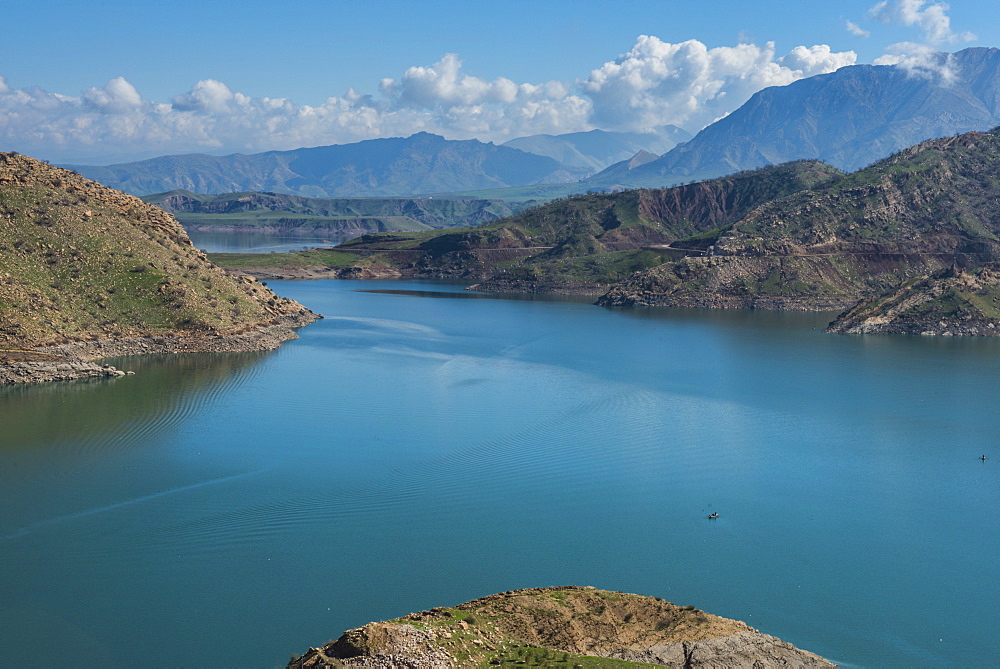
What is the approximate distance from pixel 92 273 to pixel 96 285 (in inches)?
75.4

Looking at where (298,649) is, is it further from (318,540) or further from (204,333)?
(204,333)

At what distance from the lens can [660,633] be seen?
26750 mm

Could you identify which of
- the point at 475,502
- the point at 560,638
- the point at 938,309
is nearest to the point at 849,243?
the point at 938,309

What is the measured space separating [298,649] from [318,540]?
9475 millimetres

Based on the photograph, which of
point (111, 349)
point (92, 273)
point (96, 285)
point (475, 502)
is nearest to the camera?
point (475, 502)

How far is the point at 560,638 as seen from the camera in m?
25.6

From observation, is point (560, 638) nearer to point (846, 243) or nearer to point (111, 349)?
point (111, 349)

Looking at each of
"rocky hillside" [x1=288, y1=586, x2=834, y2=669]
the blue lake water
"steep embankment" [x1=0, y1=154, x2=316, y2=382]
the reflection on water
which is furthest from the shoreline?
"rocky hillside" [x1=288, y1=586, x2=834, y2=669]

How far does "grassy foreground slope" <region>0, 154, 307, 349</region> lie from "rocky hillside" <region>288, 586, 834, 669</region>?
202 ft

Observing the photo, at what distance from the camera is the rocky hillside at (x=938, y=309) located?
112 meters

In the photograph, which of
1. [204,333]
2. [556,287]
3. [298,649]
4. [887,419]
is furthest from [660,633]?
[556,287]

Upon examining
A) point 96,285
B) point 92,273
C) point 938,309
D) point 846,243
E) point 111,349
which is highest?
point 846,243

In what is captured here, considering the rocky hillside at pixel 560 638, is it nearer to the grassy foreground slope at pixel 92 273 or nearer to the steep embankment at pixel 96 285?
the steep embankment at pixel 96 285

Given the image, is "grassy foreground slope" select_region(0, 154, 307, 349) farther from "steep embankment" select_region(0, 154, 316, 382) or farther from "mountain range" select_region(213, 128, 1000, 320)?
"mountain range" select_region(213, 128, 1000, 320)
